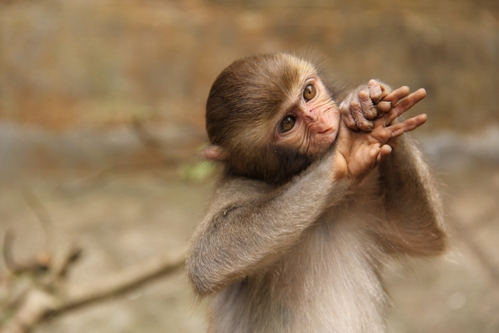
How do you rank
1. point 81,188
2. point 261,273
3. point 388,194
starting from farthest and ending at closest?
point 81,188
point 388,194
point 261,273

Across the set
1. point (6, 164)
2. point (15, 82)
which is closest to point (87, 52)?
point (15, 82)

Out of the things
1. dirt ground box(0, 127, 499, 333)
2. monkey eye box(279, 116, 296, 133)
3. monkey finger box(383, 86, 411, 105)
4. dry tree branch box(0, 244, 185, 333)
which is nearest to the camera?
monkey finger box(383, 86, 411, 105)

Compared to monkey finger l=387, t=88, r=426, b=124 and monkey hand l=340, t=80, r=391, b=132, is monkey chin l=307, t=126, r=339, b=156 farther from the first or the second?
monkey finger l=387, t=88, r=426, b=124

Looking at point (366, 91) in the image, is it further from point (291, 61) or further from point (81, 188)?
point (81, 188)

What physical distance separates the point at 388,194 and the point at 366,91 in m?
1.00

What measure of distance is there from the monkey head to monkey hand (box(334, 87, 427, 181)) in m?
0.24

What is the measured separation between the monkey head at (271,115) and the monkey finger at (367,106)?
31 centimetres

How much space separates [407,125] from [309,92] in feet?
2.50

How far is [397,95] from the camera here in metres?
3.04

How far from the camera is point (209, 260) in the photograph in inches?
134

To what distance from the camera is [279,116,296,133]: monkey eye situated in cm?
358

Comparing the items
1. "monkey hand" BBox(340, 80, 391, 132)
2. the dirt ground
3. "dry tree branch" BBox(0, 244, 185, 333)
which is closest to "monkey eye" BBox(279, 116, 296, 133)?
"monkey hand" BBox(340, 80, 391, 132)

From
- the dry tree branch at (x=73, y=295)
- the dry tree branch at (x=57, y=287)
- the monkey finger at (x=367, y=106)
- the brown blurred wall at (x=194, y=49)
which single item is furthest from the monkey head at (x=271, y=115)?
the brown blurred wall at (x=194, y=49)

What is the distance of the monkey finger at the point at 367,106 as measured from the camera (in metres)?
3.12
